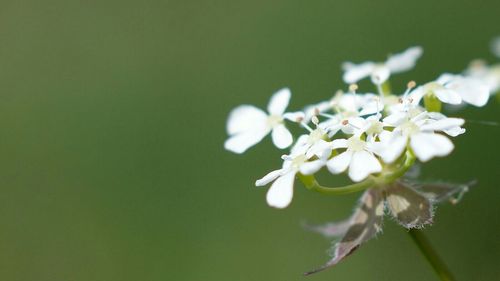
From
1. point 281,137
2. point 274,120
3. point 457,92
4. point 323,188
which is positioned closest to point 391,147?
point 323,188

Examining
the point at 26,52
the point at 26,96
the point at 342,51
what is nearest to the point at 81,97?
the point at 26,96

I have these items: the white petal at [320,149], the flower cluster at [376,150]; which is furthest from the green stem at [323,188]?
the white petal at [320,149]

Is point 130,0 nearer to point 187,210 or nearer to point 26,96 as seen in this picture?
point 26,96

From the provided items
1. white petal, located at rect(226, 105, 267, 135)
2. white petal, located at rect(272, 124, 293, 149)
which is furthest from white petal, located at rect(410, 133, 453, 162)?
white petal, located at rect(226, 105, 267, 135)

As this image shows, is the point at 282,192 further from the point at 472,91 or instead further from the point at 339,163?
the point at 472,91

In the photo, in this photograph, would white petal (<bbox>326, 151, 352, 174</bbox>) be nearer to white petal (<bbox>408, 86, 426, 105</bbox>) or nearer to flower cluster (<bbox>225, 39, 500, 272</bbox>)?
flower cluster (<bbox>225, 39, 500, 272</bbox>)
